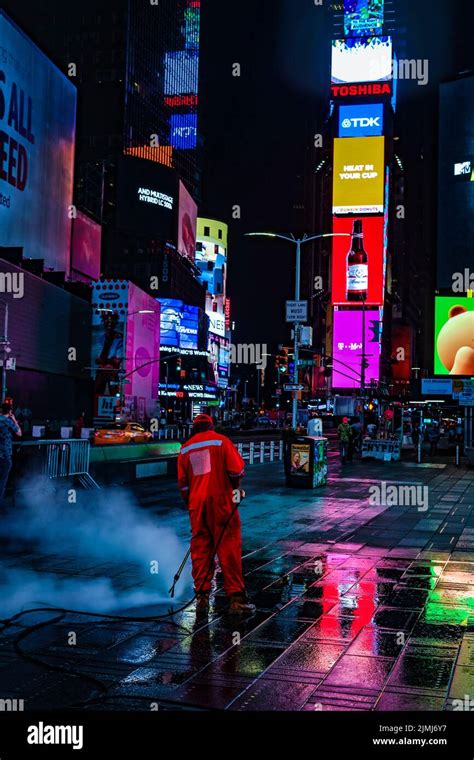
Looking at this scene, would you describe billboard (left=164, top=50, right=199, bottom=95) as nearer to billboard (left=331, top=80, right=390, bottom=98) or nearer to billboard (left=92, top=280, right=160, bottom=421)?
billboard (left=331, top=80, right=390, bottom=98)

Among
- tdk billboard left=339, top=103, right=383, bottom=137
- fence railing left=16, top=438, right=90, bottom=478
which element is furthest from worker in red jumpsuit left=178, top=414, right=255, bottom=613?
tdk billboard left=339, top=103, right=383, bottom=137

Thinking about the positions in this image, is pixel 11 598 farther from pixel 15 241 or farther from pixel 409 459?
pixel 15 241

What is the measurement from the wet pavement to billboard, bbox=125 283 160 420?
→ 47.2 metres

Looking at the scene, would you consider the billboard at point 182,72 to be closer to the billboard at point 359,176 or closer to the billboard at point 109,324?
the billboard at point 359,176

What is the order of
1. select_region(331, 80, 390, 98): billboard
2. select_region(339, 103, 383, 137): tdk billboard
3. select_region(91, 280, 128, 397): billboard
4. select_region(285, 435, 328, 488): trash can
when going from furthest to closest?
select_region(331, 80, 390, 98): billboard → select_region(339, 103, 383, 137): tdk billboard → select_region(91, 280, 128, 397): billboard → select_region(285, 435, 328, 488): trash can

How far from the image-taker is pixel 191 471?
295 inches

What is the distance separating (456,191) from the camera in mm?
114688

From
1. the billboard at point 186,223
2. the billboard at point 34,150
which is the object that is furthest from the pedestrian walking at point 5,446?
the billboard at point 186,223

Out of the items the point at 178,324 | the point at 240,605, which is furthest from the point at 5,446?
the point at 178,324

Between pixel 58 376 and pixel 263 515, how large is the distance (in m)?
44.8

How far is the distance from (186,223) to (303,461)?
10032cm

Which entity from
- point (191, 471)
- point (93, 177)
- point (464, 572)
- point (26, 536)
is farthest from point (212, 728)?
point (93, 177)

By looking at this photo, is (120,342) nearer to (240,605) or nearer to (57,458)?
(57,458)

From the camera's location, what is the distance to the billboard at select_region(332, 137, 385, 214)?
11925cm
